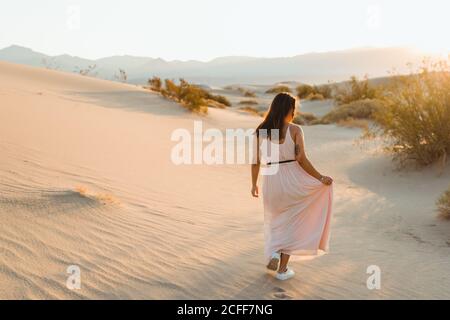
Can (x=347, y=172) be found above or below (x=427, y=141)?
below

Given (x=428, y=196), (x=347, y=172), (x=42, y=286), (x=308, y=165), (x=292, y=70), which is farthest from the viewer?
(x=292, y=70)

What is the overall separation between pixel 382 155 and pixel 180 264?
8097mm

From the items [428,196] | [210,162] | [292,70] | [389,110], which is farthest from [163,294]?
[292,70]

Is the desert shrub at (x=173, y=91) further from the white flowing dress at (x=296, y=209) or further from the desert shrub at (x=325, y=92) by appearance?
the desert shrub at (x=325, y=92)

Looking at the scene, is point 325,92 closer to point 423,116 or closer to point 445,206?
point 423,116

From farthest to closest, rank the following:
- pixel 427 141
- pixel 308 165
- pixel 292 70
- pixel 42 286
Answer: pixel 292 70, pixel 427 141, pixel 308 165, pixel 42 286

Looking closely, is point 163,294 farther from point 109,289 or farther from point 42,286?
point 42,286

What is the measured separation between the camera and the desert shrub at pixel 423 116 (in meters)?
9.98

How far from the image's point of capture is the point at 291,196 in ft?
15.0

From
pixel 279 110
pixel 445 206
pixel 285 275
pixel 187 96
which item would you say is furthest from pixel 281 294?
pixel 187 96

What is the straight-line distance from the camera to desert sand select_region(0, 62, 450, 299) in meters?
4.31

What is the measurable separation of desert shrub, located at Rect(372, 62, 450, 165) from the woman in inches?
246

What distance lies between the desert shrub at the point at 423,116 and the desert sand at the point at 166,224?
427 mm

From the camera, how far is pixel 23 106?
11.4 m
